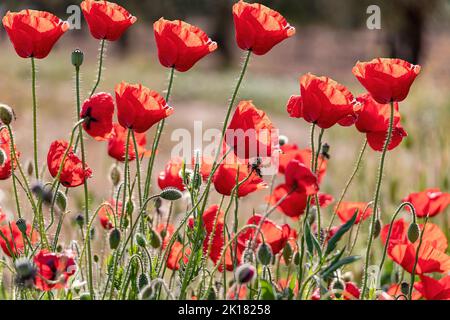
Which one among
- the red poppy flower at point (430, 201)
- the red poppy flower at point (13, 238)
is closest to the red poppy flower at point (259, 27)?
the red poppy flower at point (13, 238)

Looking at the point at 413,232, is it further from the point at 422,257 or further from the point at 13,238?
the point at 13,238

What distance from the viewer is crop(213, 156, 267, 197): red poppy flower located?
1810mm

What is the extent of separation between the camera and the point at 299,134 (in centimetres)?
1113

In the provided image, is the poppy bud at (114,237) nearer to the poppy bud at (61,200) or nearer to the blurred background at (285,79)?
the poppy bud at (61,200)

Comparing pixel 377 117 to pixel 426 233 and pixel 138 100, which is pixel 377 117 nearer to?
pixel 426 233

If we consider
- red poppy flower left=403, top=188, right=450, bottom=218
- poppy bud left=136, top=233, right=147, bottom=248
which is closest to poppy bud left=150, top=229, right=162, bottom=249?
poppy bud left=136, top=233, right=147, bottom=248

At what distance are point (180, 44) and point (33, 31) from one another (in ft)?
0.95

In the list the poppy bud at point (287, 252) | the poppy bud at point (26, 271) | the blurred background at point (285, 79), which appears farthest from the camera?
the blurred background at point (285, 79)

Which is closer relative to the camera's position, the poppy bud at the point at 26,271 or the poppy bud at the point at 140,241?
the poppy bud at the point at 26,271

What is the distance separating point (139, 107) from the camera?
1.63 m

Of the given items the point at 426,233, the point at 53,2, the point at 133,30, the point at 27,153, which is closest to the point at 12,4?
the point at 53,2

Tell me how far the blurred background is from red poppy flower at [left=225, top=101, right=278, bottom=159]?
1.12 ft

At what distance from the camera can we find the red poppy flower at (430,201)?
2209mm

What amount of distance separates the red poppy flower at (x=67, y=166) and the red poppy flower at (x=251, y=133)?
312mm
